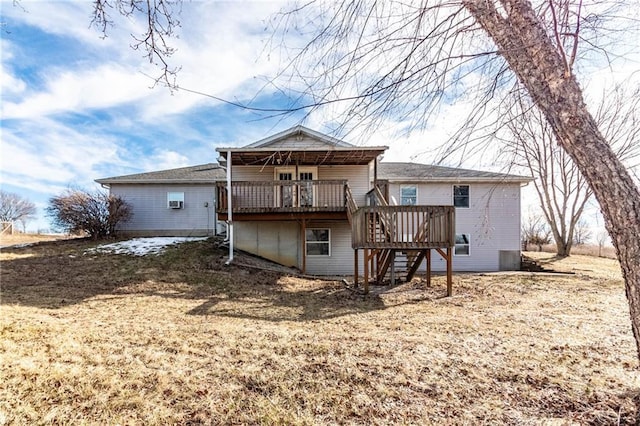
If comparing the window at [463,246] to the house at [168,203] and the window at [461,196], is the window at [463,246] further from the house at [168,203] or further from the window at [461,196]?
the house at [168,203]

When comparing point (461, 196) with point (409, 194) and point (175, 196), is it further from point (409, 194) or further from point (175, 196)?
point (175, 196)

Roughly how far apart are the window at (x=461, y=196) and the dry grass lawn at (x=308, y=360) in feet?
23.6

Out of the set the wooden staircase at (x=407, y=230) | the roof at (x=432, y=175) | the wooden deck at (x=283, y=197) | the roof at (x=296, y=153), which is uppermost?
the roof at (x=296, y=153)

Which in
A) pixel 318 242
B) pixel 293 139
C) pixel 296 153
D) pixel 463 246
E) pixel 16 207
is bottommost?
pixel 463 246

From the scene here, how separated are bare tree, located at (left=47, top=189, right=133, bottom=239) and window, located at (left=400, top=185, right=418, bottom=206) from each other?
1309cm

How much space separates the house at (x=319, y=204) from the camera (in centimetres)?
1199

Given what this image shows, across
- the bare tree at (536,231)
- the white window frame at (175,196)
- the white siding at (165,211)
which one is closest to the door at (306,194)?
the white siding at (165,211)

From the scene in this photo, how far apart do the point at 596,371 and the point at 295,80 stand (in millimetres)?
4692

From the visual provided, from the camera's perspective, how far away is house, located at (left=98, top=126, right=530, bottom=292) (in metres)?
12.0

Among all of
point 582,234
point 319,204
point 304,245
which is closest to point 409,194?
point 319,204

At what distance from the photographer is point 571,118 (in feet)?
8.41

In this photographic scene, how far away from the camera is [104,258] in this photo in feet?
39.5

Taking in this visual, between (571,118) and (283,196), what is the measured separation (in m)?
10.4

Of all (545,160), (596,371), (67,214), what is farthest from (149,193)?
(545,160)
